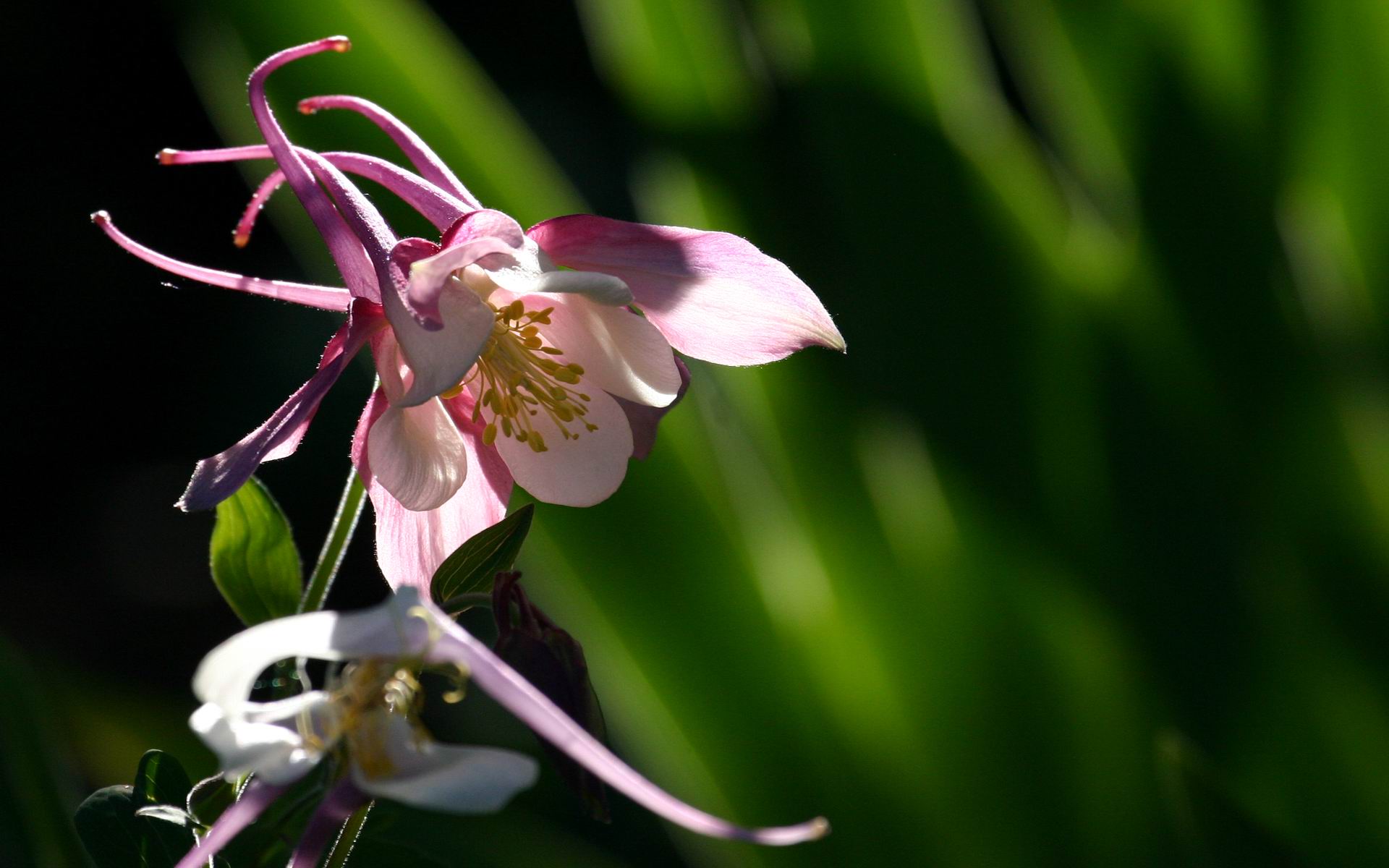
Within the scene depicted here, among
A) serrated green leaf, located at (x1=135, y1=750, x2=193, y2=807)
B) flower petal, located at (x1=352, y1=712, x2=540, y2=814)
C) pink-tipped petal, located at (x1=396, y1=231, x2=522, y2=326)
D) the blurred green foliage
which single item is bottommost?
Answer: the blurred green foliage

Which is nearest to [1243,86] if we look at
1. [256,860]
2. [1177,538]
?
[1177,538]

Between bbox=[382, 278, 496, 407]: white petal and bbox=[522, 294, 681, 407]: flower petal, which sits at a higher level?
bbox=[382, 278, 496, 407]: white petal

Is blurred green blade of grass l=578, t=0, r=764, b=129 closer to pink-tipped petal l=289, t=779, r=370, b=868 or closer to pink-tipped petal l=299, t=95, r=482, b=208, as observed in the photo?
pink-tipped petal l=299, t=95, r=482, b=208

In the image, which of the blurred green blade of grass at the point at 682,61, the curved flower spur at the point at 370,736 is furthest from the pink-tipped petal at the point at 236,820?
the blurred green blade of grass at the point at 682,61

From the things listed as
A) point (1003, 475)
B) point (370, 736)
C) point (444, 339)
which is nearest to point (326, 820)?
point (370, 736)

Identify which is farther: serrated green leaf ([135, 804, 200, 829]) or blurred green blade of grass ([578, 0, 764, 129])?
blurred green blade of grass ([578, 0, 764, 129])

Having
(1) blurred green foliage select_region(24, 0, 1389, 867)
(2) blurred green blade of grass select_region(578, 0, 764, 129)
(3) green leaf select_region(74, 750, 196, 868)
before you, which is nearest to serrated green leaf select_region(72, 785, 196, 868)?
(3) green leaf select_region(74, 750, 196, 868)
